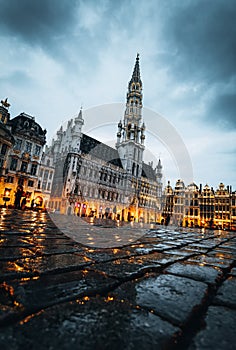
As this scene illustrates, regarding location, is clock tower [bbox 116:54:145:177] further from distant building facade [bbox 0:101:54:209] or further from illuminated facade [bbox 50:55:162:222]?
distant building facade [bbox 0:101:54:209]

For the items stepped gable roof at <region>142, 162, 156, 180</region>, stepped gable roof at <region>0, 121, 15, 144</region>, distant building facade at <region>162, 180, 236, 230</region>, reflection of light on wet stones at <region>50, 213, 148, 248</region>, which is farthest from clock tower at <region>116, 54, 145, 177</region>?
reflection of light on wet stones at <region>50, 213, 148, 248</region>

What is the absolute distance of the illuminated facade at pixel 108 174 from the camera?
3888cm

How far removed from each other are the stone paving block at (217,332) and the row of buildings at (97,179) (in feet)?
80.0

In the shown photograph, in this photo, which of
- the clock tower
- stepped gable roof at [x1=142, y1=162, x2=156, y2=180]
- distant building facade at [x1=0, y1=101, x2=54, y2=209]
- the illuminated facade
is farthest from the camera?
stepped gable roof at [x1=142, y1=162, x2=156, y2=180]

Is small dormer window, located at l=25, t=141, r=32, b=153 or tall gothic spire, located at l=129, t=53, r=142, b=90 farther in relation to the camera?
tall gothic spire, located at l=129, t=53, r=142, b=90

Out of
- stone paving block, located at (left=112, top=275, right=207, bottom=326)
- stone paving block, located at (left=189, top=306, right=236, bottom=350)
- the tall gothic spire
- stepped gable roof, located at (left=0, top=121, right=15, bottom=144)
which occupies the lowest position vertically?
stone paving block, located at (left=112, top=275, right=207, bottom=326)

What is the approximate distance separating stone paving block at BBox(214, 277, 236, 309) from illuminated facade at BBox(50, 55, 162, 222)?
3337cm

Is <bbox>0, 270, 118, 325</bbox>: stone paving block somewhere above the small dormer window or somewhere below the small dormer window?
below

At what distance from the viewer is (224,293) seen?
1713 mm

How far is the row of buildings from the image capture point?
31.1 metres

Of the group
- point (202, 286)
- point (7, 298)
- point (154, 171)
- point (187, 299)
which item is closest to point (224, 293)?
point (202, 286)

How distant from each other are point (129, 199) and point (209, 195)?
65.5ft

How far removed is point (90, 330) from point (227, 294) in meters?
1.33

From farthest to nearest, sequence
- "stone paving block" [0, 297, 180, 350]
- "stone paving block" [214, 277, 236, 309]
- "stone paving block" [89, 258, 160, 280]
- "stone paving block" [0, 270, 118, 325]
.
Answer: "stone paving block" [89, 258, 160, 280], "stone paving block" [214, 277, 236, 309], "stone paving block" [0, 270, 118, 325], "stone paving block" [0, 297, 180, 350]
